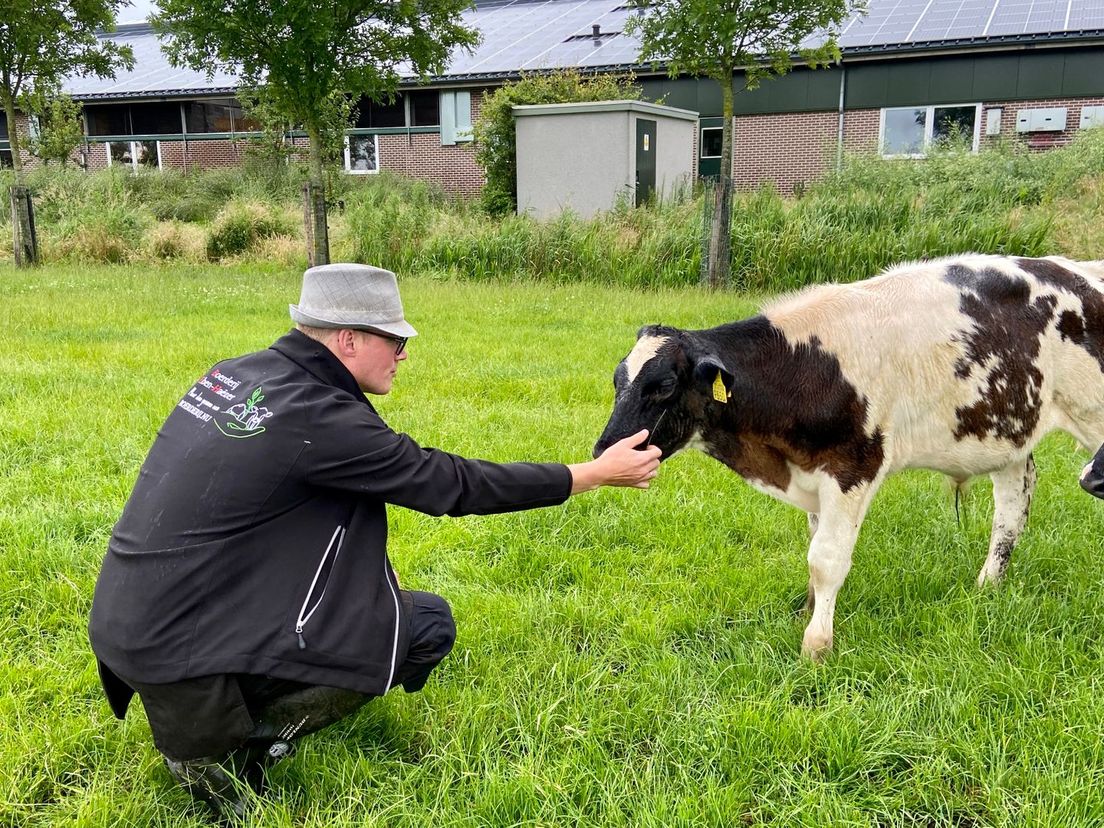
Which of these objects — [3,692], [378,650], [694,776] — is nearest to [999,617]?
[694,776]

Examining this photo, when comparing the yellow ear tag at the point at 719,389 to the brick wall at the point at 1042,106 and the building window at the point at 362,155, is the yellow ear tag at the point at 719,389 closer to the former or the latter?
the brick wall at the point at 1042,106

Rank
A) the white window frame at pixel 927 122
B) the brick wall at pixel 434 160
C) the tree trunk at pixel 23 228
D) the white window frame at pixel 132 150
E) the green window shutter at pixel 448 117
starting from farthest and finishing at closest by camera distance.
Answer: the white window frame at pixel 132 150, the green window shutter at pixel 448 117, the brick wall at pixel 434 160, the white window frame at pixel 927 122, the tree trunk at pixel 23 228

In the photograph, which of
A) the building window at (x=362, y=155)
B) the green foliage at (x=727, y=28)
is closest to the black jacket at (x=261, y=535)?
the green foliage at (x=727, y=28)

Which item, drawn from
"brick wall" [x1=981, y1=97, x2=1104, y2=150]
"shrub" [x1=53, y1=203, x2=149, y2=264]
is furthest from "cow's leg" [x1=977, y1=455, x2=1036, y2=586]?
"brick wall" [x1=981, y1=97, x2=1104, y2=150]

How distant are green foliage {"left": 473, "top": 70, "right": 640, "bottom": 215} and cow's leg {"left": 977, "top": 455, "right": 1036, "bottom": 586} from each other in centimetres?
1733

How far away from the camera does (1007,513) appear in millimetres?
4484

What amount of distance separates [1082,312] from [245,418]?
12.2 feet

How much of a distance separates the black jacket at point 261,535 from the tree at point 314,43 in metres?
12.3

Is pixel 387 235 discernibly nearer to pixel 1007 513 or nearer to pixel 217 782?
pixel 1007 513

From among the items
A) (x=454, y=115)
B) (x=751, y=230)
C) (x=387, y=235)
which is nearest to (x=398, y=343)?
(x=751, y=230)

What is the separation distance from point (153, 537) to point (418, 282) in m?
11.6

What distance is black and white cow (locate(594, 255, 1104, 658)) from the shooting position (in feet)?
12.4

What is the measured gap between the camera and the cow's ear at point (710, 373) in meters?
3.64

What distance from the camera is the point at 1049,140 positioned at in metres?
23.5
